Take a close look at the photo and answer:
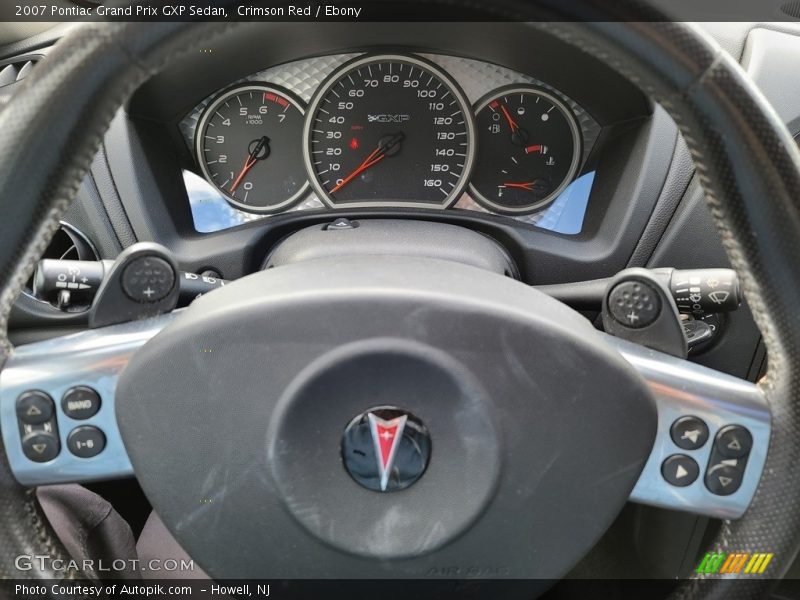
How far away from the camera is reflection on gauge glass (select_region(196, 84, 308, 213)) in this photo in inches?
89.7

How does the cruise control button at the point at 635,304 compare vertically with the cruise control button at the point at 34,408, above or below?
above

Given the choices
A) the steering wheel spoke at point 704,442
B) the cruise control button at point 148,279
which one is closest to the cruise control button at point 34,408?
the cruise control button at point 148,279

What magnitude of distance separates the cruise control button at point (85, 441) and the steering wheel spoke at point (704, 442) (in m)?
0.50

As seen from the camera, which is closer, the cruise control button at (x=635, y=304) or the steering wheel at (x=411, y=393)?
the steering wheel at (x=411, y=393)

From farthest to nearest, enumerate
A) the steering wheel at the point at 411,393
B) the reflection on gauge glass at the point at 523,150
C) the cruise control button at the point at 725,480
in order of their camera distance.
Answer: the reflection on gauge glass at the point at 523,150 < the cruise control button at the point at 725,480 < the steering wheel at the point at 411,393

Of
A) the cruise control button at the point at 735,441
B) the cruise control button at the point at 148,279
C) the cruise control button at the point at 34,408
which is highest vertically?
the cruise control button at the point at 735,441

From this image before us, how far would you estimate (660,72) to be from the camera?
670 millimetres

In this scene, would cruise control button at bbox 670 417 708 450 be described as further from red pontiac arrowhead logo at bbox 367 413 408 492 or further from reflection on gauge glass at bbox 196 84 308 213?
reflection on gauge glass at bbox 196 84 308 213

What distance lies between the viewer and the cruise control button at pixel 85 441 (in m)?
0.81

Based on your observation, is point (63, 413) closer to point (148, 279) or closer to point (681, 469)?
point (148, 279)

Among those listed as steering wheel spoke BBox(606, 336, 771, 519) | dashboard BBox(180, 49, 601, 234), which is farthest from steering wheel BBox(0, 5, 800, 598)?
dashboard BBox(180, 49, 601, 234)

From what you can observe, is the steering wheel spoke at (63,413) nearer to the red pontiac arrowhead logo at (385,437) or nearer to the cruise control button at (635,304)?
the red pontiac arrowhead logo at (385,437)

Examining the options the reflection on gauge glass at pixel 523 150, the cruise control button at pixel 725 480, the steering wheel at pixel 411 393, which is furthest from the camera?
the reflection on gauge glass at pixel 523 150

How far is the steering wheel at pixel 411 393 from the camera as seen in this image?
2.27 ft
